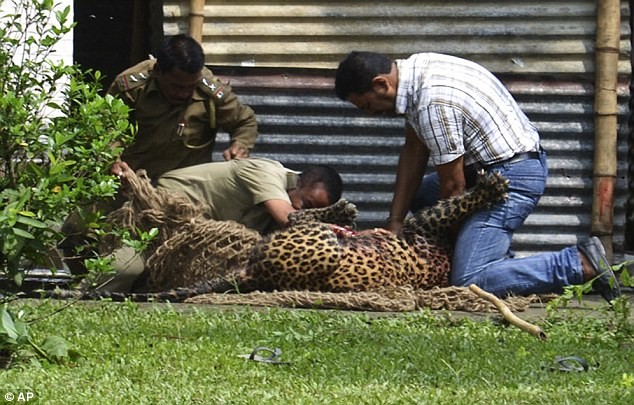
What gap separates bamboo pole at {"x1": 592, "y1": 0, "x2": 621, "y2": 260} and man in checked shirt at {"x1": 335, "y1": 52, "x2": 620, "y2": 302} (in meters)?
1.13

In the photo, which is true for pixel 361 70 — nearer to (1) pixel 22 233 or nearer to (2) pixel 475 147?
(2) pixel 475 147

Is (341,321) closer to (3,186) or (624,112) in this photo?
(3,186)

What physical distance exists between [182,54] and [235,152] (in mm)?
666

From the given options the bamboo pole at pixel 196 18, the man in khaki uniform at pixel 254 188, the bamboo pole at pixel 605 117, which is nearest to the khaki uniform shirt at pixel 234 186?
the man in khaki uniform at pixel 254 188

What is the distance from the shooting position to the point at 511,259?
7.26 m

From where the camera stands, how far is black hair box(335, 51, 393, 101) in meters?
7.04

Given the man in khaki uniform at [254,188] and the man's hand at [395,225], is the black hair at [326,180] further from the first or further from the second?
the man's hand at [395,225]

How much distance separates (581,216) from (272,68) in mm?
2100

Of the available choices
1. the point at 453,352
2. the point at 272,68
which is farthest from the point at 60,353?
the point at 272,68

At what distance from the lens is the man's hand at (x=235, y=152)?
7.89 metres

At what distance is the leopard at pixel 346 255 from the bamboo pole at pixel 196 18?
1.60 meters

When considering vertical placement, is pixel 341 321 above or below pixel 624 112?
below

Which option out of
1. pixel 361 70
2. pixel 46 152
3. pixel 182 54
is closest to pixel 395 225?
pixel 361 70

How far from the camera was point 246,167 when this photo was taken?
7551 millimetres
